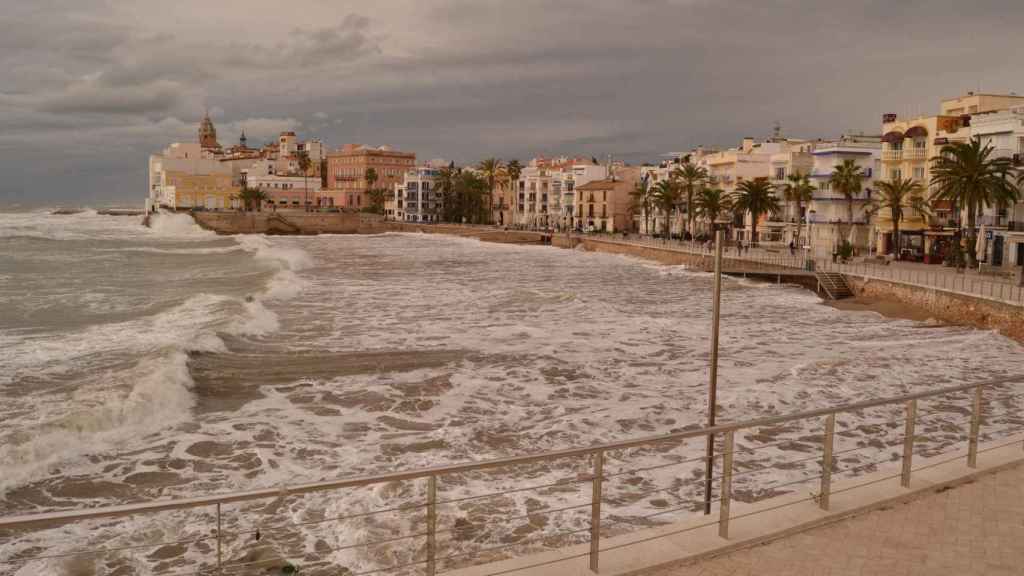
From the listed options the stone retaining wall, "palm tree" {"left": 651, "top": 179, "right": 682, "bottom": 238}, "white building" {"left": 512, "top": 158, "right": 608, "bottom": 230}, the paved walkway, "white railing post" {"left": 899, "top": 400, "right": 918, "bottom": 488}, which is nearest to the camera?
the paved walkway

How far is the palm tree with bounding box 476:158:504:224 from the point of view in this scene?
391ft

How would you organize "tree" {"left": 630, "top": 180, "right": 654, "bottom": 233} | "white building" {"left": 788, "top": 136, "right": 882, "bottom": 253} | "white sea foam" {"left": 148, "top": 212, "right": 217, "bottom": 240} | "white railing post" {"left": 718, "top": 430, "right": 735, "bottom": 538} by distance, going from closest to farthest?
1. "white railing post" {"left": 718, "top": 430, "right": 735, "bottom": 538}
2. "white building" {"left": 788, "top": 136, "right": 882, "bottom": 253}
3. "tree" {"left": 630, "top": 180, "right": 654, "bottom": 233}
4. "white sea foam" {"left": 148, "top": 212, "right": 217, "bottom": 240}

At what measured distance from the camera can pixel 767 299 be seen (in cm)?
3456

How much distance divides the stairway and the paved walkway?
31173 millimetres

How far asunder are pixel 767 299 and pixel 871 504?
29.4 metres

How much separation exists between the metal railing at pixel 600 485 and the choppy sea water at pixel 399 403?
0.08 meters

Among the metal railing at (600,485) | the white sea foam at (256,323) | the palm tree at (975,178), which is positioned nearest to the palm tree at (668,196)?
the palm tree at (975,178)

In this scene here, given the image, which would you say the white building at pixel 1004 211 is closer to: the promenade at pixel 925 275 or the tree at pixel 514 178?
the promenade at pixel 925 275

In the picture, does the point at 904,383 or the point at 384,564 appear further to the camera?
the point at 904,383

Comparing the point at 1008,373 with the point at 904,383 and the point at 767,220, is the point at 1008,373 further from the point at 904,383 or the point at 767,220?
the point at 767,220

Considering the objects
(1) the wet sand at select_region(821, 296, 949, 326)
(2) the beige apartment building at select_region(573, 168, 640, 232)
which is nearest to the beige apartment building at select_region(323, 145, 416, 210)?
(2) the beige apartment building at select_region(573, 168, 640, 232)

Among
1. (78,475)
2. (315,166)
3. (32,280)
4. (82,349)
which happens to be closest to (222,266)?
(32,280)

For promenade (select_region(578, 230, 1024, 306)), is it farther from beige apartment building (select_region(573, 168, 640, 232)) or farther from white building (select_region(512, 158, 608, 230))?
white building (select_region(512, 158, 608, 230))

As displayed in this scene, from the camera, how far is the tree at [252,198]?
132750mm
